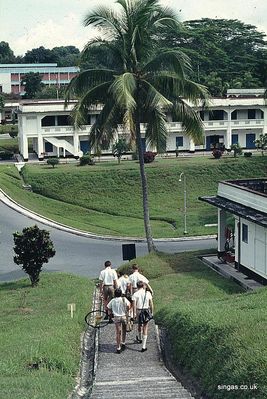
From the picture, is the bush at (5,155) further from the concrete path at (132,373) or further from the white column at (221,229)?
the concrete path at (132,373)

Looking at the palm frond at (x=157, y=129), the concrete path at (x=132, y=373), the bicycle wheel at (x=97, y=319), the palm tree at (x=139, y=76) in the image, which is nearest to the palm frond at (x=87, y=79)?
the palm tree at (x=139, y=76)

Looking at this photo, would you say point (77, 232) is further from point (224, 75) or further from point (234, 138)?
point (224, 75)

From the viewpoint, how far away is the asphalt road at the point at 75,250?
98.4 feet

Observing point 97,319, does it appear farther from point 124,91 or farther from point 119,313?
point 124,91

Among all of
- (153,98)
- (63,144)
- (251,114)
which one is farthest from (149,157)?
(153,98)

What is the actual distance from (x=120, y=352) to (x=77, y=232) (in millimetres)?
24058

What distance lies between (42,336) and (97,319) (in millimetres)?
2281

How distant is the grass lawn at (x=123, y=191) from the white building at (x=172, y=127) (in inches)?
238

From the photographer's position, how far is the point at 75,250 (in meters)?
33.8

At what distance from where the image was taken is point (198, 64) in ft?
278

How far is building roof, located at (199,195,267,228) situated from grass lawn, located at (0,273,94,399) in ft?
18.2

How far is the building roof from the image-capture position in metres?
22.4

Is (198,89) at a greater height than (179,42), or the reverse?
(179,42)

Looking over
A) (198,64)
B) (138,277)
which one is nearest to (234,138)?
(198,64)
